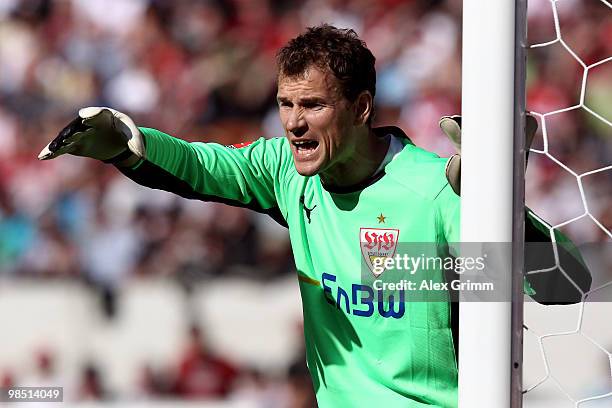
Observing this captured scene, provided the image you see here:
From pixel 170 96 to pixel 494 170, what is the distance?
3436 mm

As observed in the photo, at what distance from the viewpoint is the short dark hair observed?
2.08 m

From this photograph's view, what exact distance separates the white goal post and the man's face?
1.84 ft

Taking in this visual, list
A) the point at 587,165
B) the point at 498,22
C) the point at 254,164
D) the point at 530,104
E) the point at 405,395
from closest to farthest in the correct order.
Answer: the point at 498,22 → the point at 405,395 → the point at 254,164 → the point at 587,165 → the point at 530,104

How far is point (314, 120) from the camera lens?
2.06 m

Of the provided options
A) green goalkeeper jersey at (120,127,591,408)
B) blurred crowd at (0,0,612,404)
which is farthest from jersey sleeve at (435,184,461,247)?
blurred crowd at (0,0,612,404)

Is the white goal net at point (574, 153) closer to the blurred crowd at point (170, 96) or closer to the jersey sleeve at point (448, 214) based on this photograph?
the blurred crowd at point (170, 96)

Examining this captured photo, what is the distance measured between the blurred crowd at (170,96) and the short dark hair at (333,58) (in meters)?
2.27

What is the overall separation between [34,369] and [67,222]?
719 millimetres

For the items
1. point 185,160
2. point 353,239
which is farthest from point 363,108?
point 185,160

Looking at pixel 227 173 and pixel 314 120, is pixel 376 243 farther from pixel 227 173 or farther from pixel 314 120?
pixel 227 173

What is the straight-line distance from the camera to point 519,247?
5.10 ft

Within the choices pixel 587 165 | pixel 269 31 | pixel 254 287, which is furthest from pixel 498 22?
pixel 269 31

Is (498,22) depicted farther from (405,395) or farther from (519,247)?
(405,395)

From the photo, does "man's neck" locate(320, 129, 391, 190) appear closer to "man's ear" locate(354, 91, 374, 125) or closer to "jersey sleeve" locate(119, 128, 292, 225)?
"man's ear" locate(354, 91, 374, 125)
